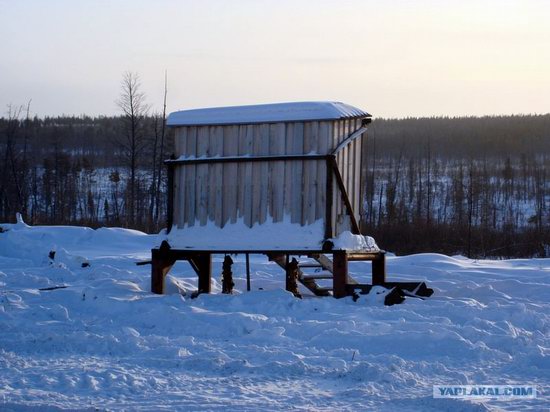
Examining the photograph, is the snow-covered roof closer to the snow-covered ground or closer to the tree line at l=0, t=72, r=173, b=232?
the snow-covered ground

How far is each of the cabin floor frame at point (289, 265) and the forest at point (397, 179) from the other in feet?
64.5

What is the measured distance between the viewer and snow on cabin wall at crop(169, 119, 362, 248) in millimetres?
14047

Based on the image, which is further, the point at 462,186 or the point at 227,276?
the point at 462,186

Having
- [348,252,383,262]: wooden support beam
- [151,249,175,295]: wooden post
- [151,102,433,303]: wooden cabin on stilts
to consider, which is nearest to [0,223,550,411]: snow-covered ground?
[151,249,175,295]: wooden post

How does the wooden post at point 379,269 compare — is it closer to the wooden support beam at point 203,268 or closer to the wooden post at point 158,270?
the wooden support beam at point 203,268

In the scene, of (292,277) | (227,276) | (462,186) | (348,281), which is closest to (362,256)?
(348,281)

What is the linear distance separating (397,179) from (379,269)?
44.2m

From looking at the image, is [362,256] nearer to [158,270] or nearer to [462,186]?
[158,270]

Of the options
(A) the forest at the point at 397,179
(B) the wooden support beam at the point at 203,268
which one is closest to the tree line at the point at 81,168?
(A) the forest at the point at 397,179

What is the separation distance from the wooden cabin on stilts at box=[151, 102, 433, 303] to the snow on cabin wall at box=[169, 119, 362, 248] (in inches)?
0.6

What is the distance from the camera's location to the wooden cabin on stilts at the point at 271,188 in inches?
551

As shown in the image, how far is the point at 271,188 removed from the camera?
1430cm

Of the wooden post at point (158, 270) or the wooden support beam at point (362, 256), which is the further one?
the wooden post at point (158, 270)

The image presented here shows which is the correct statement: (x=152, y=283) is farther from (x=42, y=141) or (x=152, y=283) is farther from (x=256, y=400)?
(x=42, y=141)
